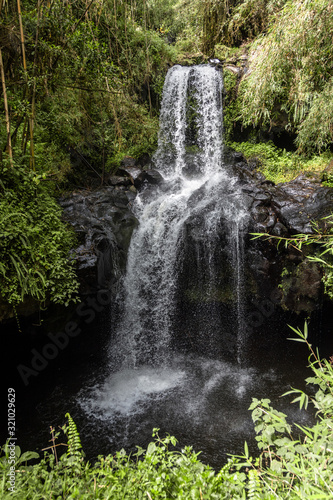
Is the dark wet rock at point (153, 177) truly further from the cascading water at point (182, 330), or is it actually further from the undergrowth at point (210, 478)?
the undergrowth at point (210, 478)

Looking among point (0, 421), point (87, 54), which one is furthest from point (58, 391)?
point (87, 54)

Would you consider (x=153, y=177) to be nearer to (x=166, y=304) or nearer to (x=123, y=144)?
(x=123, y=144)

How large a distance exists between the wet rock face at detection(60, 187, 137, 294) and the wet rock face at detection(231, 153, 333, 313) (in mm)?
2621

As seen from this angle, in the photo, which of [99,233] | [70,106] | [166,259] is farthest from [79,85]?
[166,259]

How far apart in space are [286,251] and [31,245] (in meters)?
4.50

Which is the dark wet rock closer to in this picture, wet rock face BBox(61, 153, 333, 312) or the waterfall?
the waterfall

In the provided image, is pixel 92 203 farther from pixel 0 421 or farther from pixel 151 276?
pixel 0 421

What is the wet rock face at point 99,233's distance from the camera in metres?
4.85

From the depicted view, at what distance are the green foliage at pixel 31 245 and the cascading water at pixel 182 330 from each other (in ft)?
4.95

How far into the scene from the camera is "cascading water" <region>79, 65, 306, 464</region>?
4.01 m

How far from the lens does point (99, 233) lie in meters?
5.20

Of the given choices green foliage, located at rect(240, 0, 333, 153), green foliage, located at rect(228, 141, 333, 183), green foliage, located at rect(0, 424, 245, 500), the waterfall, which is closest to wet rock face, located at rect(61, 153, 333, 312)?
the waterfall

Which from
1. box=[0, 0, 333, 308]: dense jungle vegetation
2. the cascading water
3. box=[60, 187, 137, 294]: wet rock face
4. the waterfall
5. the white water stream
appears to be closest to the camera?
box=[0, 0, 333, 308]: dense jungle vegetation

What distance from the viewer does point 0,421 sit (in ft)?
13.1
